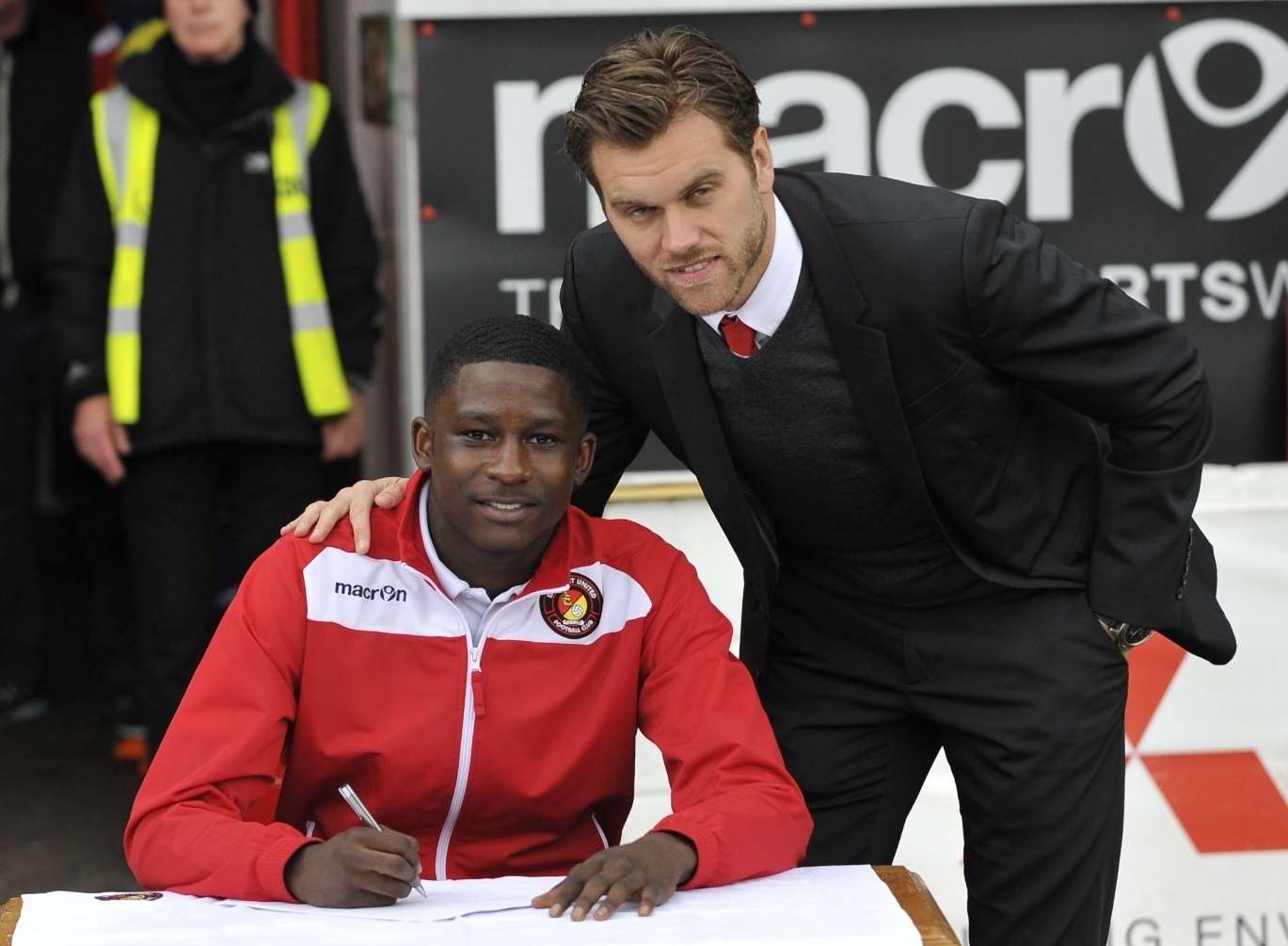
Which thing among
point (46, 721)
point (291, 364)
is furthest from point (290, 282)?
point (46, 721)

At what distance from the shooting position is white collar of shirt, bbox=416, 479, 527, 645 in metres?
2.54

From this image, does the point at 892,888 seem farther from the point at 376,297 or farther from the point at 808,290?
the point at 376,297

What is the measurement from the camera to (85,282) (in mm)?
4445

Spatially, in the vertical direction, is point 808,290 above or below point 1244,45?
below

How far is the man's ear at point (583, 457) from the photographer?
261cm

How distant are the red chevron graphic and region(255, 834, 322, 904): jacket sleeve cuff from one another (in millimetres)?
2084

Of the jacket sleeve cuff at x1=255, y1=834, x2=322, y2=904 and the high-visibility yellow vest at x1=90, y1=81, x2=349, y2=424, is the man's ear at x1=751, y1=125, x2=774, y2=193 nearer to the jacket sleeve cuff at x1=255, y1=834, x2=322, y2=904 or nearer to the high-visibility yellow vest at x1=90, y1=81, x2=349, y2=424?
the jacket sleeve cuff at x1=255, y1=834, x2=322, y2=904

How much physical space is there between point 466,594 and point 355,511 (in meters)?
0.18

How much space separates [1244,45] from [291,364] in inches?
81.7

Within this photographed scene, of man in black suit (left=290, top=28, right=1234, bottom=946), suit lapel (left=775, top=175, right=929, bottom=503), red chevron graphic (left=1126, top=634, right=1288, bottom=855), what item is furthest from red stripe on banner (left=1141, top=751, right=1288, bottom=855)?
suit lapel (left=775, top=175, right=929, bottom=503)

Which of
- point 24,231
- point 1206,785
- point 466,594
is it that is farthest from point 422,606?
point 24,231

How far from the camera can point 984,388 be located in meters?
2.59

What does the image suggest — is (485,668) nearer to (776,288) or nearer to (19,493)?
(776,288)

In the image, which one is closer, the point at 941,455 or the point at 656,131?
the point at 656,131
